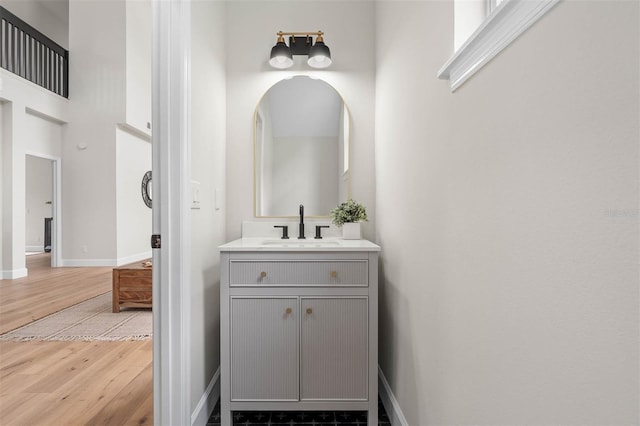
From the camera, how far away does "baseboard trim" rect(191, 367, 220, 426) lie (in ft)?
5.04

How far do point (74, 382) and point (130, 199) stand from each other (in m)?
4.96

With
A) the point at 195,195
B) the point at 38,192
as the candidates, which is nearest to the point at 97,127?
the point at 38,192

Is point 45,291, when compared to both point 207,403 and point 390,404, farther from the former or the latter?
point 390,404

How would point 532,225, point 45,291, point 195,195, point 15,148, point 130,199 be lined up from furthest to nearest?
point 130,199 < point 15,148 < point 45,291 < point 195,195 < point 532,225

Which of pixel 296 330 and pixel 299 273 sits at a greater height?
pixel 299 273

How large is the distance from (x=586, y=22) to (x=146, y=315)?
3.76 metres

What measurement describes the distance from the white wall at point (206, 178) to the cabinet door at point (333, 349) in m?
0.50

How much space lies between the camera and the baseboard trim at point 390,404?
60.8 inches

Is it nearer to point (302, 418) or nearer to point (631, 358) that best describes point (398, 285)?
point (302, 418)

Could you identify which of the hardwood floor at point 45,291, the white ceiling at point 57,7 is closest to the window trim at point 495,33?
the hardwood floor at point 45,291

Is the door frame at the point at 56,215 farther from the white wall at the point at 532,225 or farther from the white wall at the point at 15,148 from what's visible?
the white wall at the point at 532,225

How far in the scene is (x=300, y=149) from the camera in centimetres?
230

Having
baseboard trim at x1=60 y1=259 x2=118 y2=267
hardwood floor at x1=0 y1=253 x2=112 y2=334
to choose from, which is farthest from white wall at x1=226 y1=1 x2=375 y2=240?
baseboard trim at x1=60 y1=259 x2=118 y2=267

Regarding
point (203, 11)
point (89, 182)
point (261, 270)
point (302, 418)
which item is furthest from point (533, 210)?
point (89, 182)
